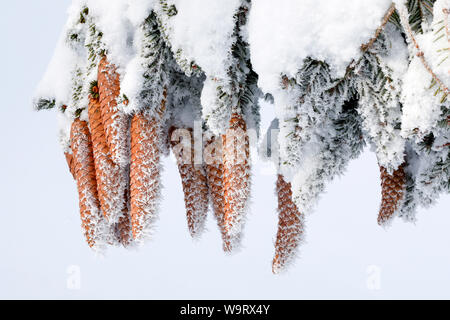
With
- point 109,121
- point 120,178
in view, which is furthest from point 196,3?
point 120,178

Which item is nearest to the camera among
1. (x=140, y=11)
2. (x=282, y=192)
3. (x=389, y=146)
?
(x=389, y=146)

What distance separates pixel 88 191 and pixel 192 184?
0.84 feet

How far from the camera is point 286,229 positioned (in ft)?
3.45

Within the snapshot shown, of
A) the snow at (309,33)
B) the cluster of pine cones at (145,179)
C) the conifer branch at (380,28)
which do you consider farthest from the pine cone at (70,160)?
the conifer branch at (380,28)

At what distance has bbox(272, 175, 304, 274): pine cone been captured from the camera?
3.44 feet

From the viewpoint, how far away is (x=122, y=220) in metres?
1.08

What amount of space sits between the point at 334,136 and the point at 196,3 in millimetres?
399

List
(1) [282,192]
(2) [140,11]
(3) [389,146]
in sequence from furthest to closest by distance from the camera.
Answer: (1) [282,192]
(2) [140,11]
(3) [389,146]

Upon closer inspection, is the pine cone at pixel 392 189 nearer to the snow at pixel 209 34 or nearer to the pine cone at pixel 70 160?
the snow at pixel 209 34

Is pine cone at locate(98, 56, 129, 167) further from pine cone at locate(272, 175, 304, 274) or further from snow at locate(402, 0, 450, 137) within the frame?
snow at locate(402, 0, 450, 137)

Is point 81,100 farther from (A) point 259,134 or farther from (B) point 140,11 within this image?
(A) point 259,134

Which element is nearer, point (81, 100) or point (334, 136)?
point (334, 136)

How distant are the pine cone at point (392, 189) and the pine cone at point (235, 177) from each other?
1.21 feet

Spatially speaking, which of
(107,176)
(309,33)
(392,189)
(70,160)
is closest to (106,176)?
(107,176)
